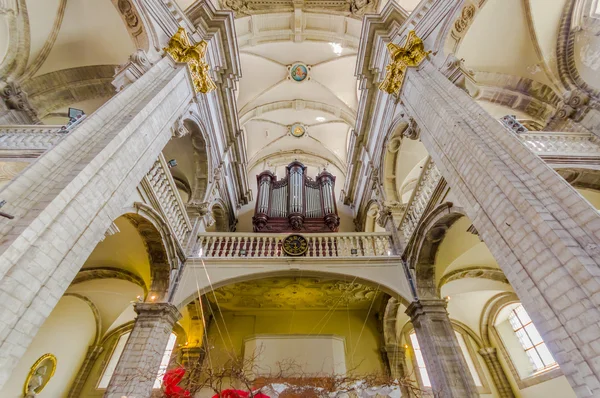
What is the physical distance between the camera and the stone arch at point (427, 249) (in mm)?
5695

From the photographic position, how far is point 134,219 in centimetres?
530

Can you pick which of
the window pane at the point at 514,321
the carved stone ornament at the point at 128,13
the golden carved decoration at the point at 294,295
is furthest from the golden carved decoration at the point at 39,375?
the window pane at the point at 514,321

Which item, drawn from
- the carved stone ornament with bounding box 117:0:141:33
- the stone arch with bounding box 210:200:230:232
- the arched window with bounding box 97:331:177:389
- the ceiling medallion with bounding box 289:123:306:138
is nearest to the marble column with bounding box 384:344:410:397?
the arched window with bounding box 97:331:177:389

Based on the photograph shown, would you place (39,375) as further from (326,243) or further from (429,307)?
(429,307)

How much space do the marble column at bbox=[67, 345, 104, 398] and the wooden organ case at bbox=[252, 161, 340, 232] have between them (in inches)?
241

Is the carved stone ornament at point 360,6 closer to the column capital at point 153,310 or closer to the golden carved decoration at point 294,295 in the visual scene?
the golden carved decoration at point 294,295

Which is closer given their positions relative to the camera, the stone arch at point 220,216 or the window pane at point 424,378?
the window pane at point 424,378

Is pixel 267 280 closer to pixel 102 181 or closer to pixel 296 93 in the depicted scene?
pixel 102 181

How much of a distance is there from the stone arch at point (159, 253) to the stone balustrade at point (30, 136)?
175 cm

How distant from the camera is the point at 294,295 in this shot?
8.07m

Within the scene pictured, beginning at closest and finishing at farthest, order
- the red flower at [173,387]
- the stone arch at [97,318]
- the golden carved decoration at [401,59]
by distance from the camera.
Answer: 1. the red flower at [173,387]
2. the golden carved decoration at [401,59]
3. the stone arch at [97,318]

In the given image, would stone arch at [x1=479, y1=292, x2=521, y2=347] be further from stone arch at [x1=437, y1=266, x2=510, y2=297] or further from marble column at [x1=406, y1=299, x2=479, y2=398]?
marble column at [x1=406, y1=299, x2=479, y2=398]

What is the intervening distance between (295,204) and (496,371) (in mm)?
8195

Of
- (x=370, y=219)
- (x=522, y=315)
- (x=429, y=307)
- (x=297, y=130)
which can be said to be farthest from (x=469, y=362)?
(x=297, y=130)
